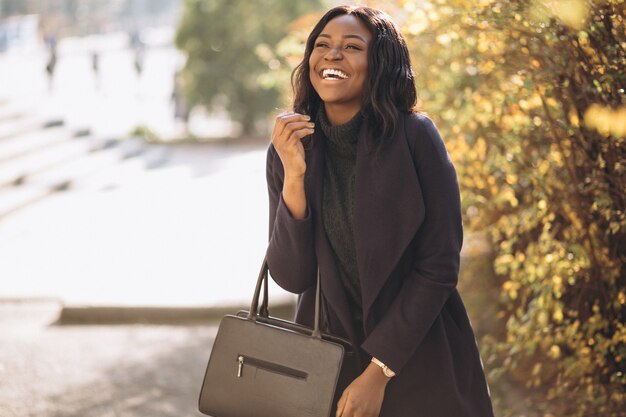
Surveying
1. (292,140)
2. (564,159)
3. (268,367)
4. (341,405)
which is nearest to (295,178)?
(292,140)

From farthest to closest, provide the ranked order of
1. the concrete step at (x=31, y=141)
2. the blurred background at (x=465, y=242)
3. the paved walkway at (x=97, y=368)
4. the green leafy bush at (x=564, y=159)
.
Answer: the concrete step at (x=31, y=141) → the paved walkway at (x=97, y=368) → the blurred background at (x=465, y=242) → the green leafy bush at (x=564, y=159)

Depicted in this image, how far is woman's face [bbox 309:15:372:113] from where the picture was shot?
2.33 m

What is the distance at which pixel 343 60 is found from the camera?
2336 mm

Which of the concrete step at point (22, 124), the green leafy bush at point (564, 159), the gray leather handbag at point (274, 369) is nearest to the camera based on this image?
the gray leather handbag at point (274, 369)

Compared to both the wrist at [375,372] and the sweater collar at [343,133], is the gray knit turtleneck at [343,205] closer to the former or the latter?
the sweater collar at [343,133]

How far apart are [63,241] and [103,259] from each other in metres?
1.04

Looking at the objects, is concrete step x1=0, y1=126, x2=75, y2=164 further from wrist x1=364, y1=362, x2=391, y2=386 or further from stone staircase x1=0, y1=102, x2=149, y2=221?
wrist x1=364, y1=362, x2=391, y2=386

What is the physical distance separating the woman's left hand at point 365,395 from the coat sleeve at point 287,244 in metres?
0.33

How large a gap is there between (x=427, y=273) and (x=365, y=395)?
1.17 feet

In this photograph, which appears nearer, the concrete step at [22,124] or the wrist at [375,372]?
the wrist at [375,372]

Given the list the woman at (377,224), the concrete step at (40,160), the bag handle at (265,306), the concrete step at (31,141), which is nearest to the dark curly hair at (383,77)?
the woman at (377,224)

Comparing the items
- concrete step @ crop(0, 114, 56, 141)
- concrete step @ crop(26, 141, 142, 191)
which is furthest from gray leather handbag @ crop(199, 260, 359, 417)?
concrete step @ crop(0, 114, 56, 141)

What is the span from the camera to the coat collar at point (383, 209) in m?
2.29

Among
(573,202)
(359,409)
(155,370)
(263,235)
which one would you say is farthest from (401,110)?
(263,235)
